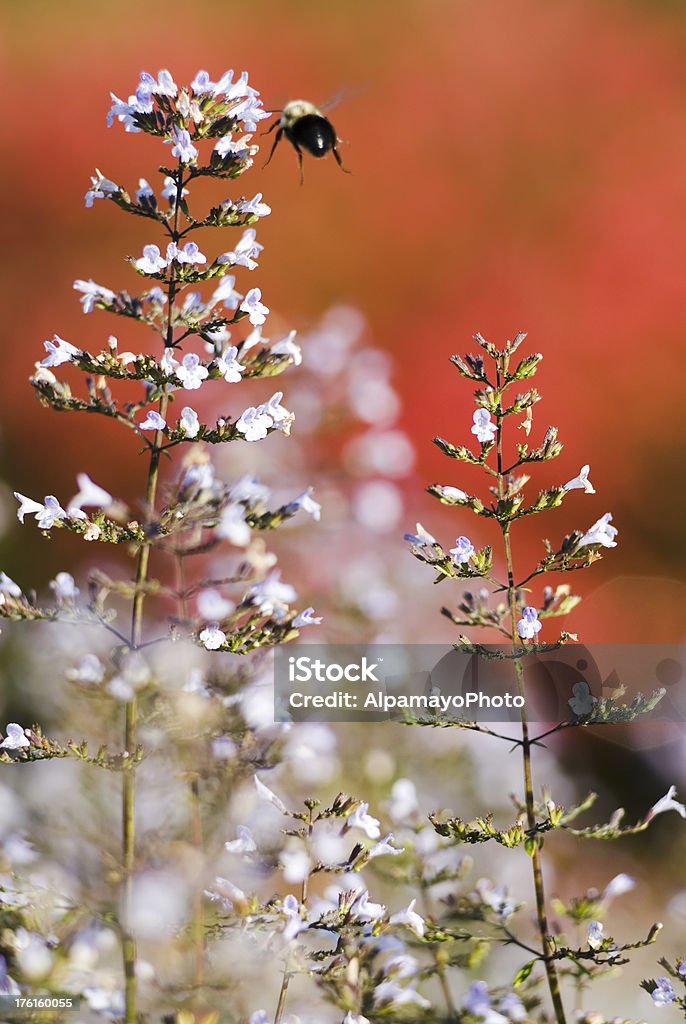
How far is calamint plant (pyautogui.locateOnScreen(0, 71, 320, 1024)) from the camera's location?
0.82 meters

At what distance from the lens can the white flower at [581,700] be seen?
37.9 inches

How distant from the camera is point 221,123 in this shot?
898 mm

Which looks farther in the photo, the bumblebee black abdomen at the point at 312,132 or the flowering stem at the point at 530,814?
the bumblebee black abdomen at the point at 312,132

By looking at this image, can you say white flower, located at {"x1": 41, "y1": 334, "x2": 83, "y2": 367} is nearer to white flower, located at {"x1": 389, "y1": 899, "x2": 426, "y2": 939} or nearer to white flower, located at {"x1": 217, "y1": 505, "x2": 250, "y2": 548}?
white flower, located at {"x1": 217, "y1": 505, "x2": 250, "y2": 548}

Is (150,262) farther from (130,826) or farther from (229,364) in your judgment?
(130,826)

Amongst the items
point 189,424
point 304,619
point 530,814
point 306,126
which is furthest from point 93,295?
point 530,814

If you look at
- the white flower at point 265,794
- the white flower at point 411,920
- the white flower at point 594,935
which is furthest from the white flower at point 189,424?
the white flower at point 594,935

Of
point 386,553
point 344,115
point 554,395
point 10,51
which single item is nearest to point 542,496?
point 386,553

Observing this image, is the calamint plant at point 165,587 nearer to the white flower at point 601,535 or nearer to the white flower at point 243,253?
the white flower at point 243,253

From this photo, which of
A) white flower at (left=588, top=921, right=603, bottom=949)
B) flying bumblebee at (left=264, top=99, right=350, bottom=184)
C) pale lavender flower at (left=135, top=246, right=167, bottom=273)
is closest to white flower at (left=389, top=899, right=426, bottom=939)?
white flower at (left=588, top=921, right=603, bottom=949)

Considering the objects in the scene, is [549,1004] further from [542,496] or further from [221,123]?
[221,123]

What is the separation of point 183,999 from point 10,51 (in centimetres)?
184

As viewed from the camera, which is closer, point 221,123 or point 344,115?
point 221,123

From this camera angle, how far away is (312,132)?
120cm
